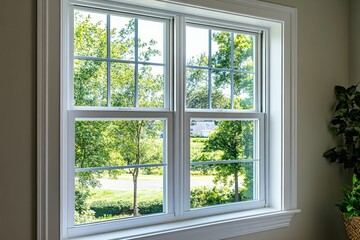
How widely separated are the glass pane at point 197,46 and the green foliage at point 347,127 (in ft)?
3.42

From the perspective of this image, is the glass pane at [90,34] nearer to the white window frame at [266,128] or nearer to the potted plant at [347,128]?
the white window frame at [266,128]

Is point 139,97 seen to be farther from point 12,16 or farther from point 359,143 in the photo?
point 359,143

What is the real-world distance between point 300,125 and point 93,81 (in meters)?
1.44

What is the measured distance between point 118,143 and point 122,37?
0.61 m

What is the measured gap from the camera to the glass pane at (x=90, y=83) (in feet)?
6.50

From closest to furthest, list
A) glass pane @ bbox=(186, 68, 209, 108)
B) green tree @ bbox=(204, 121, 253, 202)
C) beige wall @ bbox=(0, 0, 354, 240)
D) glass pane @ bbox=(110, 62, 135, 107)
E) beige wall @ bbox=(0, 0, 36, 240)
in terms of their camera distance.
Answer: beige wall @ bbox=(0, 0, 36, 240) → glass pane @ bbox=(110, 62, 135, 107) → glass pane @ bbox=(186, 68, 209, 108) → green tree @ bbox=(204, 121, 253, 202) → beige wall @ bbox=(0, 0, 354, 240)

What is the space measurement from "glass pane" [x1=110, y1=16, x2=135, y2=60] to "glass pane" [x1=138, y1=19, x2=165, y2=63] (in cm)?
5

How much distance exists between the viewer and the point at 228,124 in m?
2.48

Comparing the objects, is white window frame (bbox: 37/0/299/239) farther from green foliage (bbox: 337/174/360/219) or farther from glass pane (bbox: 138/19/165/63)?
green foliage (bbox: 337/174/360/219)

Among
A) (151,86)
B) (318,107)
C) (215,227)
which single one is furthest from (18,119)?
(318,107)

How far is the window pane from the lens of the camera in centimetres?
236

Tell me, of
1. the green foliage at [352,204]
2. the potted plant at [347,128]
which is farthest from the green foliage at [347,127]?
the green foliage at [352,204]

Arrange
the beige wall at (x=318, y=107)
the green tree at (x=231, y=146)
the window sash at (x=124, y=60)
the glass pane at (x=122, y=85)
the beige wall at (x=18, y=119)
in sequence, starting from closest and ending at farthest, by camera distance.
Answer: the beige wall at (x=18, y=119) → the window sash at (x=124, y=60) → the glass pane at (x=122, y=85) → the green tree at (x=231, y=146) → the beige wall at (x=318, y=107)

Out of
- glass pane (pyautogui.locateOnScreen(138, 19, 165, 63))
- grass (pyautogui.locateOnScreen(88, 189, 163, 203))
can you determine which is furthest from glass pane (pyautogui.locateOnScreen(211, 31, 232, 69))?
grass (pyautogui.locateOnScreen(88, 189, 163, 203))
